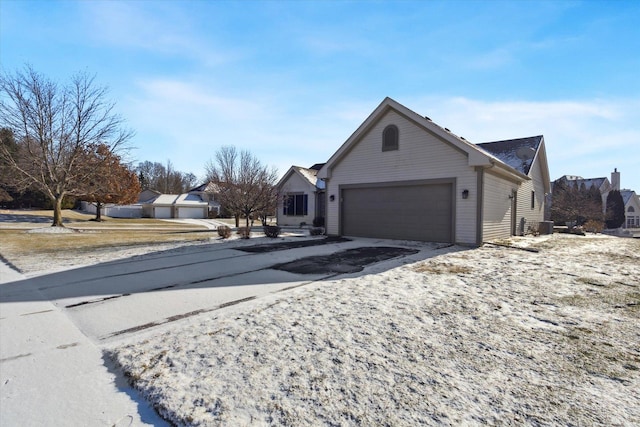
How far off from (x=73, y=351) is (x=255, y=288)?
273cm

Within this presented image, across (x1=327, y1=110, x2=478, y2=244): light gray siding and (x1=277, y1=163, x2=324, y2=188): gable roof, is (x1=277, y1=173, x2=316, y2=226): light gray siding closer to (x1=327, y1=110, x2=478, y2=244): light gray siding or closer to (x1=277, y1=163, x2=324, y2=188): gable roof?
(x1=277, y1=163, x2=324, y2=188): gable roof

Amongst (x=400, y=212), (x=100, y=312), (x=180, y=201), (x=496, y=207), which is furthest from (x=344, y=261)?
(x=180, y=201)

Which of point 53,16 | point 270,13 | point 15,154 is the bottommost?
point 15,154

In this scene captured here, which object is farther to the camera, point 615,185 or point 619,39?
point 615,185

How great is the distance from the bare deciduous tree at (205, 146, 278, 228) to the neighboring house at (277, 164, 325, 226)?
1.71 m

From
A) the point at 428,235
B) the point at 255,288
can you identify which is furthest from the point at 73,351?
the point at 428,235

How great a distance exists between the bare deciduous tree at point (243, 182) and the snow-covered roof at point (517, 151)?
1323cm

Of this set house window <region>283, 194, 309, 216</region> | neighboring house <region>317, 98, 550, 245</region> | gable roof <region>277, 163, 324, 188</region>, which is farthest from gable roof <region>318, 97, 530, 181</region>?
house window <region>283, 194, 309, 216</region>

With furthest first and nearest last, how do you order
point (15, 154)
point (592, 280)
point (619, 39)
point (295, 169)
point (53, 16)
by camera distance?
point (295, 169), point (15, 154), point (619, 39), point (53, 16), point (592, 280)

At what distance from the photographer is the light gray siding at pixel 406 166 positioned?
11.4 m

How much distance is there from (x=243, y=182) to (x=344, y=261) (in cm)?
1121

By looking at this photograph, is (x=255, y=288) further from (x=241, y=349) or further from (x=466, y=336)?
(x=466, y=336)

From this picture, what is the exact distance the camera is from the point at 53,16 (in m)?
7.86

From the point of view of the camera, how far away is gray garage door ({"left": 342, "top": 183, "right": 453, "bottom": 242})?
12008 millimetres
